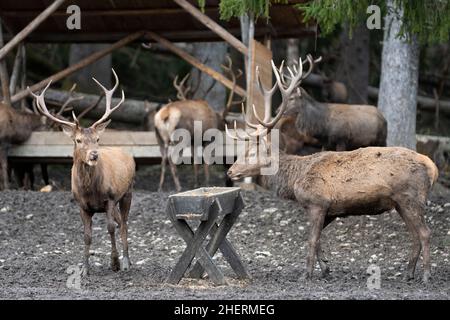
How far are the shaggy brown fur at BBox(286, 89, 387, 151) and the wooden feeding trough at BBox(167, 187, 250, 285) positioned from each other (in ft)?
20.4

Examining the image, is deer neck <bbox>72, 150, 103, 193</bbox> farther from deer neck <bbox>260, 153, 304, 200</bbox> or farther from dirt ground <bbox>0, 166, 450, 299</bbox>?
deer neck <bbox>260, 153, 304, 200</bbox>

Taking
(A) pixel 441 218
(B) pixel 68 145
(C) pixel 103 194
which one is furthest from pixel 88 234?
(B) pixel 68 145

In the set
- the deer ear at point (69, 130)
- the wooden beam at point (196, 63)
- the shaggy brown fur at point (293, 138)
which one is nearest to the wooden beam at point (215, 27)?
the wooden beam at point (196, 63)

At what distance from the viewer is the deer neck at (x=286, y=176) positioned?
35.7ft

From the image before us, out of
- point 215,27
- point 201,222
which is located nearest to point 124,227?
point 201,222

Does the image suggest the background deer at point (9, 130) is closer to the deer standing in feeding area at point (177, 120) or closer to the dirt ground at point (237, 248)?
the dirt ground at point (237, 248)

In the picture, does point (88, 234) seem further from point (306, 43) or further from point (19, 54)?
point (306, 43)

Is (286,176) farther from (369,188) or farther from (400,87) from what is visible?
(400,87)

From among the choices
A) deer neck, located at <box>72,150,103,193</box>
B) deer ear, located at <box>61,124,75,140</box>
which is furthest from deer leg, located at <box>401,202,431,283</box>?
deer ear, located at <box>61,124,75,140</box>

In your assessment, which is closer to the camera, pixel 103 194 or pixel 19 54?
pixel 103 194

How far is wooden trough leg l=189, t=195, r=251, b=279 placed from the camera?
394 inches

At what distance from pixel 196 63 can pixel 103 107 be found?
15.6ft
